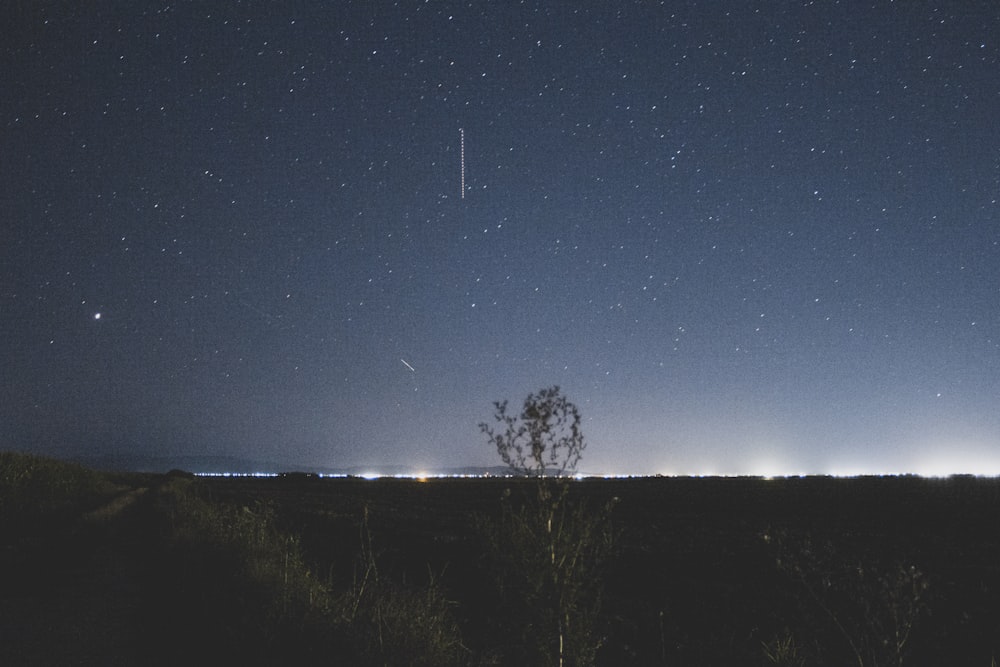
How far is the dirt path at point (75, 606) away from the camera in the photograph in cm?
559

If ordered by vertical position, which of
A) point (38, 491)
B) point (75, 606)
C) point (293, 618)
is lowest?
point (75, 606)

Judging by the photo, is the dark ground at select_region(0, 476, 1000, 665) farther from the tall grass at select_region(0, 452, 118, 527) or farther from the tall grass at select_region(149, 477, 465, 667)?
the tall grass at select_region(0, 452, 118, 527)

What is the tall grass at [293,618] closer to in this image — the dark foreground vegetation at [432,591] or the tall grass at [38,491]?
the dark foreground vegetation at [432,591]

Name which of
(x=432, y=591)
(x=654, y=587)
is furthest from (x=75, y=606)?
(x=654, y=587)

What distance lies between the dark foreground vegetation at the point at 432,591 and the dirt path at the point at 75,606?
3cm

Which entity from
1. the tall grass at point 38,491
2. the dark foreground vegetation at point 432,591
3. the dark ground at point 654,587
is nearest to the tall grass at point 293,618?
the dark foreground vegetation at point 432,591

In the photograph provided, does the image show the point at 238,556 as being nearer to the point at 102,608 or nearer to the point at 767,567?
the point at 102,608

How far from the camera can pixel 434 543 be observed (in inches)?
806

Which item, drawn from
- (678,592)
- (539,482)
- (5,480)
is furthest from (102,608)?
(5,480)

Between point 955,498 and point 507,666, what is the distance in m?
51.1

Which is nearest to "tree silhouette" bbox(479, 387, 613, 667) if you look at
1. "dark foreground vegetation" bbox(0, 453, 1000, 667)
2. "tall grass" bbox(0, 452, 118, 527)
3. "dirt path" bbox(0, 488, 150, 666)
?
"dark foreground vegetation" bbox(0, 453, 1000, 667)

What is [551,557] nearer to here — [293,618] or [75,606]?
[293,618]

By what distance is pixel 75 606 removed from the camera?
7.50 meters

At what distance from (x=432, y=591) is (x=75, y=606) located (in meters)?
3.88
